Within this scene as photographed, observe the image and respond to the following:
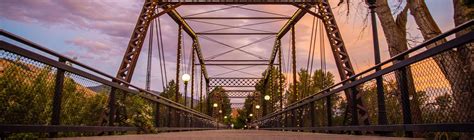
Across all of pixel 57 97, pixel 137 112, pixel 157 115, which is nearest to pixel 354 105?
pixel 137 112

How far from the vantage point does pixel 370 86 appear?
843 centimetres

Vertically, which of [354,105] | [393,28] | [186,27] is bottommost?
[354,105]

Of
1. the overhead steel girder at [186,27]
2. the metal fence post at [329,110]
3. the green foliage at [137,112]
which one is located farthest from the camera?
the overhead steel girder at [186,27]

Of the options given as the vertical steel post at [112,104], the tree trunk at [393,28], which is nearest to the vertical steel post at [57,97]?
the vertical steel post at [112,104]

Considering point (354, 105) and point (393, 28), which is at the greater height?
point (393, 28)

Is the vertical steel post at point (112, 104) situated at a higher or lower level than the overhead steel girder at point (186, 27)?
lower

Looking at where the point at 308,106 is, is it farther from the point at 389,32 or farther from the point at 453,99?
the point at 453,99

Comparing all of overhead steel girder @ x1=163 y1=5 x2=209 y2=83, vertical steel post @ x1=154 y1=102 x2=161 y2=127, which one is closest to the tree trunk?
vertical steel post @ x1=154 y1=102 x2=161 y2=127

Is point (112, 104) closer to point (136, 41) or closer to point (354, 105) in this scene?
point (354, 105)

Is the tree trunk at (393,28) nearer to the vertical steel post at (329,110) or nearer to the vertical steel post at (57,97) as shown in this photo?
the vertical steel post at (329,110)

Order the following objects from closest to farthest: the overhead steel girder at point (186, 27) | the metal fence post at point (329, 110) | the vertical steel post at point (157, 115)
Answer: the metal fence post at point (329, 110) < the vertical steel post at point (157, 115) < the overhead steel girder at point (186, 27)

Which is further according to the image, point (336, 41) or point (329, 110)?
point (336, 41)

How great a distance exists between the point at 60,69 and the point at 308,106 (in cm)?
950

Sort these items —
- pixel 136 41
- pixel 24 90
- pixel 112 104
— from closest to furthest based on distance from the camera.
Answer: pixel 24 90, pixel 112 104, pixel 136 41
